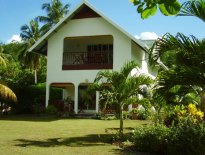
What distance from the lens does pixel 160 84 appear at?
33.0 feet

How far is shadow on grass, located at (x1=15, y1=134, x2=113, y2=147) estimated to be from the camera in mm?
11193

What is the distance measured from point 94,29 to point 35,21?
27.9 meters

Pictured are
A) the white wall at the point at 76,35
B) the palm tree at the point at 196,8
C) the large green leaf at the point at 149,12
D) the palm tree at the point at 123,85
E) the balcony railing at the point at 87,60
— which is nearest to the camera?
the large green leaf at the point at 149,12

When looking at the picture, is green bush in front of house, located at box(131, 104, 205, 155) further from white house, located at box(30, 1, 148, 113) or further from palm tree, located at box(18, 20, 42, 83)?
palm tree, located at box(18, 20, 42, 83)

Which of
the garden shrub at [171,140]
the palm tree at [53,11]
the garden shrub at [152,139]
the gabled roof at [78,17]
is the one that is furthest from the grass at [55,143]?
the palm tree at [53,11]

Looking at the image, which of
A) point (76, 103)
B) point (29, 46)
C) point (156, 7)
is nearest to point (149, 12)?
point (156, 7)

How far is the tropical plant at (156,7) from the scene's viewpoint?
252 cm

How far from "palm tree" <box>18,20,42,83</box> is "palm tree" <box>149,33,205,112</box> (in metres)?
29.0

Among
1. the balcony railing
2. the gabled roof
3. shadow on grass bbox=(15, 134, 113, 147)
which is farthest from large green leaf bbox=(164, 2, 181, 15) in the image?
the balcony railing

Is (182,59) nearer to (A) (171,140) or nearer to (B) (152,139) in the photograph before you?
(A) (171,140)

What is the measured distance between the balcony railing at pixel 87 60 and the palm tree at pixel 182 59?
1480 centimetres

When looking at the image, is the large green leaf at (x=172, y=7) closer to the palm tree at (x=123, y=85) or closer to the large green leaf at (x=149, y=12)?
the large green leaf at (x=149, y=12)

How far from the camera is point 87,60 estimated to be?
25.9 metres

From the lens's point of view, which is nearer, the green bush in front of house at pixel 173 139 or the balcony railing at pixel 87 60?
the green bush in front of house at pixel 173 139
